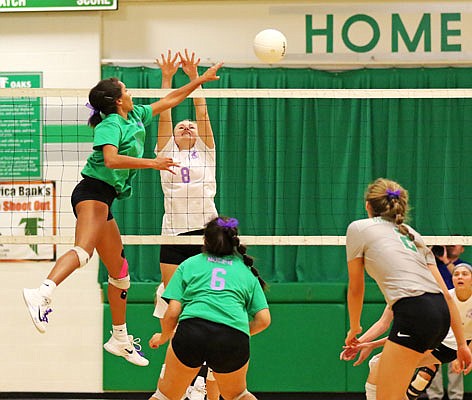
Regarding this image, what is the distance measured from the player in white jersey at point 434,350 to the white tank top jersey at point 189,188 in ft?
5.40

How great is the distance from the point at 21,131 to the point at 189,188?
3260 mm

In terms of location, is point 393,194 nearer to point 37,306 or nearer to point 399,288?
point 399,288

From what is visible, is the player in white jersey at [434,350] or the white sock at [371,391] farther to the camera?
the player in white jersey at [434,350]

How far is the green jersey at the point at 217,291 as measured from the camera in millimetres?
5062

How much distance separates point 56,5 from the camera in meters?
9.07

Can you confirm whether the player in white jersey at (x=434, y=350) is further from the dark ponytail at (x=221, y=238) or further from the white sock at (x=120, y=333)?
the white sock at (x=120, y=333)

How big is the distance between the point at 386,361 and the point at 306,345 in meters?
4.28

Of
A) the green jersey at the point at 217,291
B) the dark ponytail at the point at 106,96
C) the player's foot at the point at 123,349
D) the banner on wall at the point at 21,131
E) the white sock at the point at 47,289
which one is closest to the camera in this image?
the green jersey at the point at 217,291

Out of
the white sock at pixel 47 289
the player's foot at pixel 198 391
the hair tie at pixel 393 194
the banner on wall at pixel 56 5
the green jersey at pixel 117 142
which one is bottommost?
the player's foot at pixel 198 391

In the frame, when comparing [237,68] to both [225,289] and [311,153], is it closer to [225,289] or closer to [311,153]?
[311,153]

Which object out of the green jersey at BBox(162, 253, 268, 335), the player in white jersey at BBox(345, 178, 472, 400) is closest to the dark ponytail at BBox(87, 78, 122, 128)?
the green jersey at BBox(162, 253, 268, 335)

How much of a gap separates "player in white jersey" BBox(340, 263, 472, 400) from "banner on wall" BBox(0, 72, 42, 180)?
167 inches

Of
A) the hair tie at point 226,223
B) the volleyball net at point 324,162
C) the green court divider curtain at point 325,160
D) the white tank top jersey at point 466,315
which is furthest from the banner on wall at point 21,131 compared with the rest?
the white tank top jersey at point 466,315

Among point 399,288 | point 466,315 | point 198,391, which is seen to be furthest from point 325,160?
point 399,288
